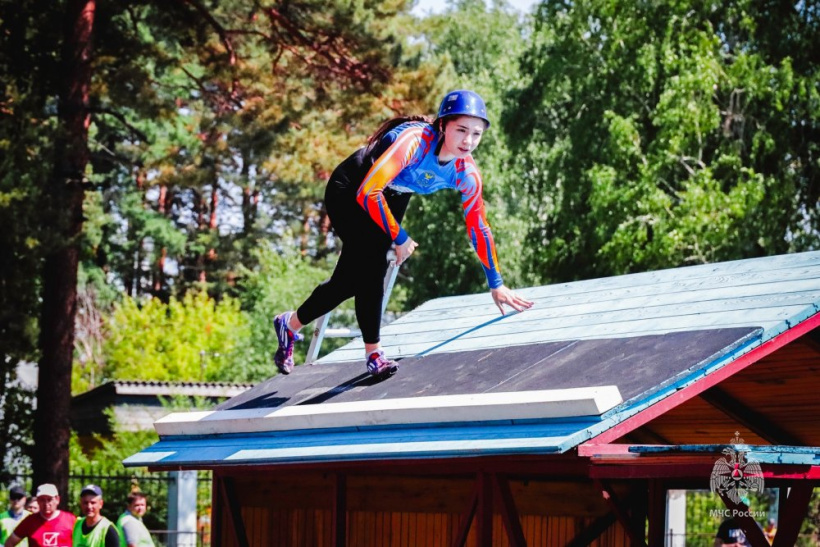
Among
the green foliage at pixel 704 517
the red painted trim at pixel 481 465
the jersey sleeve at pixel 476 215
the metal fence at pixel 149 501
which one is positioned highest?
the jersey sleeve at pixel 476 215

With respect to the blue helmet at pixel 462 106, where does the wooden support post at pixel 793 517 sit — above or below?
below

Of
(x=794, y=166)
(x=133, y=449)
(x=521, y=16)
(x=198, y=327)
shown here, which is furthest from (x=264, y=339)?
(x=521, y=16)

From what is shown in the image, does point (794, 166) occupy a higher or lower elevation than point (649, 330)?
higher

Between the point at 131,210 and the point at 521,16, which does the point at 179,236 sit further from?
the point at 521,16

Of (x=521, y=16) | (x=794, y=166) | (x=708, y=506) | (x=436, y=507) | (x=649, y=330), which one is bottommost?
(x=708, y=506)

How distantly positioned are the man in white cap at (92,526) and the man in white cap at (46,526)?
834mm

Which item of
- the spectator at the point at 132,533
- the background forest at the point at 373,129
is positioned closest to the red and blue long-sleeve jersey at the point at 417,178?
the spectator at the point at 132,533

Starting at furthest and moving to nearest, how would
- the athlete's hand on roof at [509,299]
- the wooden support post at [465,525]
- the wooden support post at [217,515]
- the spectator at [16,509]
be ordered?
the spectator at [16,509]
the wooden support post at [217,515]
the athlete's hand on roof at [509,299]
the wooden support post at [465,525]

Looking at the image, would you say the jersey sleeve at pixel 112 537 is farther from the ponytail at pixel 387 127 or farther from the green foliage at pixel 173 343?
the green foliage at pixel 173 343

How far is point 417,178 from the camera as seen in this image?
8711 millimetres

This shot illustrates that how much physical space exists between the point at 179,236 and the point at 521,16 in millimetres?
20442

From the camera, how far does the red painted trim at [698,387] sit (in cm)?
648

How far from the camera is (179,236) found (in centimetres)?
4900

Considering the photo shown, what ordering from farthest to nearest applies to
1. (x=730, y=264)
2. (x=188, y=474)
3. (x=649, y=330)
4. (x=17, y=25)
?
1. (x=17, y=25)
2. (x=188, y=474)
3. (x=730, y=264)
4. (x=649, y=330)
